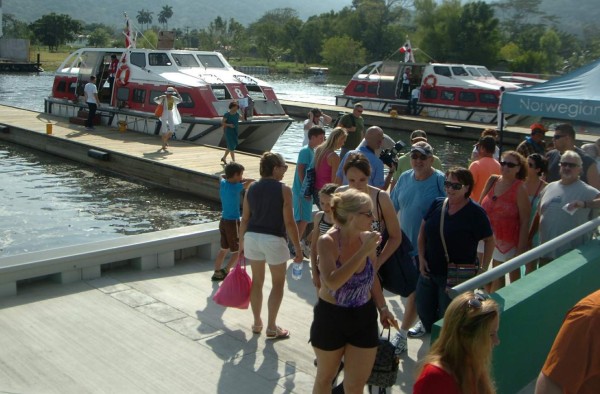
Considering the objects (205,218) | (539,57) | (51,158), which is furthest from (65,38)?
(205,218)

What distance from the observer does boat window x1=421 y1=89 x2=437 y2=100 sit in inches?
1227

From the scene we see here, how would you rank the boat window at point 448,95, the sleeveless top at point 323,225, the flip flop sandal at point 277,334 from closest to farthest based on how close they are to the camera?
the sleeveless top at point 323,225, the flip flop sandal at point 277,334, the boat window at point 448,95

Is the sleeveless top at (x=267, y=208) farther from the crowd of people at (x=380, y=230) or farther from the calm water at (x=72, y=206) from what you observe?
the calm water at (x=72, y=206)

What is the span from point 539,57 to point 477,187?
7729cm

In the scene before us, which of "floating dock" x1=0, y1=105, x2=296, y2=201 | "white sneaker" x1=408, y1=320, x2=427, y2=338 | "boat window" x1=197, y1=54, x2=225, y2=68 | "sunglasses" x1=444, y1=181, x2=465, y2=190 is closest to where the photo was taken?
"sunglasses" x1=444, y1=181, x2=465, y2=190

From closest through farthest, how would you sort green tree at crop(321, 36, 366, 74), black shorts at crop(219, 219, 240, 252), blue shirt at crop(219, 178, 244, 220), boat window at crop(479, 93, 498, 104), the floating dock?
blue shirt at crop(219, 178, 244, 220) → black shorts at crop(219, 219, 240, 252) → the floating dock → boat window at crop(479, 93, 498, 104) → green tree at crop(321, 36, 366, 74)

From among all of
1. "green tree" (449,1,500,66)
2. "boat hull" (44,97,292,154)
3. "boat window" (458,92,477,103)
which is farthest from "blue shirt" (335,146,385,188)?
"green tree" (449,1,500,66)

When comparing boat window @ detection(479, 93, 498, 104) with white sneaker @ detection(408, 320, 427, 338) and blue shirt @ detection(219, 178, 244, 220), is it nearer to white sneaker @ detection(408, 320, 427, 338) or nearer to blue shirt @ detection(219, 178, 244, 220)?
blue shirt @ detection(219, 178, 244, 220)

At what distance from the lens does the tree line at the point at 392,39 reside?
83.6 m

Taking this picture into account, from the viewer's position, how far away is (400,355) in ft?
19.4

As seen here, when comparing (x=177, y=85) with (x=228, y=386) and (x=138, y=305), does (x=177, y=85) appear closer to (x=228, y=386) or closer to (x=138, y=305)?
(x=138, y=305)

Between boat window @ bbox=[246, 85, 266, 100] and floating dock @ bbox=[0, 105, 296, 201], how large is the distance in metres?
2.84

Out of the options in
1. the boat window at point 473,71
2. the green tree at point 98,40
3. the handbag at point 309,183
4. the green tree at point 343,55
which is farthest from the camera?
the green tree at point 98,40

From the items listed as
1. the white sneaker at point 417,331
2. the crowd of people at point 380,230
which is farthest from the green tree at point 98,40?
the white sneaker at point 417,331
